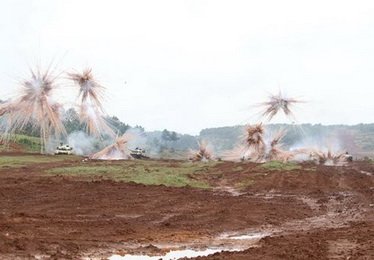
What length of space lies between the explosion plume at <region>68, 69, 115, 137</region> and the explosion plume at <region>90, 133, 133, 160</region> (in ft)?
45.2

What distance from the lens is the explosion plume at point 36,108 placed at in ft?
40.2

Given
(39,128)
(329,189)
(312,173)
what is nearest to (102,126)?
(39,128)

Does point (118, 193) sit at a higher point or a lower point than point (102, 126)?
lower

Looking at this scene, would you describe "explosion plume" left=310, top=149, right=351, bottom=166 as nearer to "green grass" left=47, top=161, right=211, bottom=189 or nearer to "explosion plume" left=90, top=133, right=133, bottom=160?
"green grass" left=47, top=161, right=211, bottom=189

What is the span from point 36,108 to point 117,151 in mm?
17515

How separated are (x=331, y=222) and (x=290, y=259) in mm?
5873

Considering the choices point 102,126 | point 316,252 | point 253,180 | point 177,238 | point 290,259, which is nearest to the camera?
point 290,259

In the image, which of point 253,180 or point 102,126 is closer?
point 102,126

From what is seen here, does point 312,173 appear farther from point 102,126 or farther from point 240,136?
point 102,126

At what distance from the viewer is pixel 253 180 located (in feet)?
79.4

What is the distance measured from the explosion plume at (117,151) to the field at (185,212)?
155 centimetres

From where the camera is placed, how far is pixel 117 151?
29.7 m

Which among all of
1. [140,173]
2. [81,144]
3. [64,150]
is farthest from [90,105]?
[81,144]

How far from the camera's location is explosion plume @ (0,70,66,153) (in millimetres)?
12242
